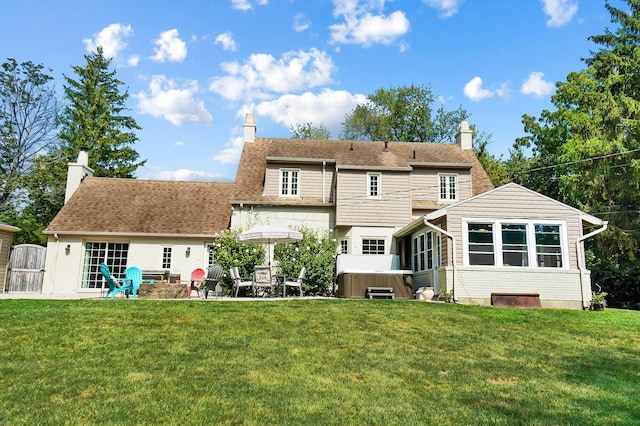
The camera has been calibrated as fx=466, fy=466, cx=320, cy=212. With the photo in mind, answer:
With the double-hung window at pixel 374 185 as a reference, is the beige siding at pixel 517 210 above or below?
below

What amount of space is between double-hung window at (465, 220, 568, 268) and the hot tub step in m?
2.60

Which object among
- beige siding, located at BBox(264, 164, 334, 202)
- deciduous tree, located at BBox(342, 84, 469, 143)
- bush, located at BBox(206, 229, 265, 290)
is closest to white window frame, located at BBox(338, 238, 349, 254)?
beige siding, located at BBox(264, 164, 334, 202)

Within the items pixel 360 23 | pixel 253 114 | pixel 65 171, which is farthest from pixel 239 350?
pixel 65 171

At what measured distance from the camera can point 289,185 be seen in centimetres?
1948

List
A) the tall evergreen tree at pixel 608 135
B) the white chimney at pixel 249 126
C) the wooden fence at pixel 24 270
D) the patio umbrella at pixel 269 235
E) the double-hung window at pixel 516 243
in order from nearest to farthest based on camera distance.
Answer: the double-hung window at pixel 516 243 < the patio umbrella at pixel 269 235 < the wooden fence at pixel 24 270 < the tall evergreen tree at pixel 608 135 < the white chimney at pixel 249 126

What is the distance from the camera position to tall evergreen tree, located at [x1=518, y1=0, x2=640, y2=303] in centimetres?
2231

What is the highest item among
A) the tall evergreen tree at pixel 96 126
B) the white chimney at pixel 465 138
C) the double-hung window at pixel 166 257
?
the tall evergreen tree at pixel 96 126

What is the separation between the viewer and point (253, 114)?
23.0 m

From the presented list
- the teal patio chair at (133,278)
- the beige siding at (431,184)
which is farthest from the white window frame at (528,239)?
the teal patio chair at (133,278)

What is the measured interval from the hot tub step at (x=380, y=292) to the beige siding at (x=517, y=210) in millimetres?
2865

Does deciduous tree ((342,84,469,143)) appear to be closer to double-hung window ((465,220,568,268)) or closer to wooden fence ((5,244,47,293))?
double-hung window ((465,220,568,268))

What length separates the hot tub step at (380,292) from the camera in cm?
1439

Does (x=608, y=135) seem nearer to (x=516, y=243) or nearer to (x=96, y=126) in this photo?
(x=516, y=243)

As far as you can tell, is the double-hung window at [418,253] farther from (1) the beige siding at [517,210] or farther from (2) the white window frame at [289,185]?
(2) the white window frame at [289,185]
